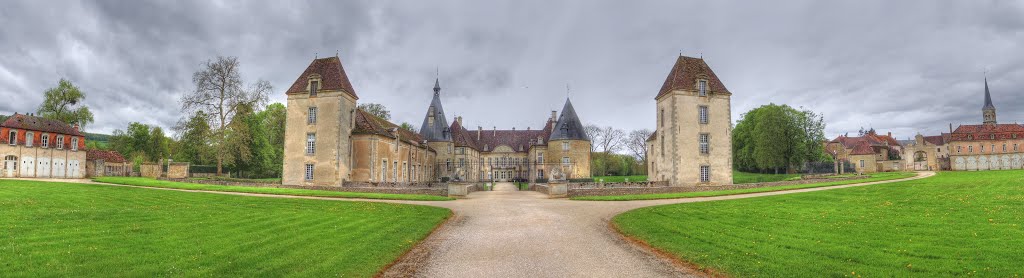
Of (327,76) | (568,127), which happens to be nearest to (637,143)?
(568,127)

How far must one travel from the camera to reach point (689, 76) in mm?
36062

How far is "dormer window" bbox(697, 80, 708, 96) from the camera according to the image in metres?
35.8

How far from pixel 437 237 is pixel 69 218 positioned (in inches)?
319

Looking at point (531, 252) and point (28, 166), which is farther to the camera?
point (28, 166)

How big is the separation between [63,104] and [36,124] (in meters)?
15.0

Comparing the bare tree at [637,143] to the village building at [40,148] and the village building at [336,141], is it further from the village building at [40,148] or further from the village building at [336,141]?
the village building at [40,148]

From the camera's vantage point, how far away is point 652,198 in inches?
887

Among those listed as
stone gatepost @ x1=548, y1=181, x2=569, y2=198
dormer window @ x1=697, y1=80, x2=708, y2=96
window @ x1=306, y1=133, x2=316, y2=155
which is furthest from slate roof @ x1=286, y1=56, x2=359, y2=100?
dormer window @ x1=697, y1=80, x2=708, y2=96

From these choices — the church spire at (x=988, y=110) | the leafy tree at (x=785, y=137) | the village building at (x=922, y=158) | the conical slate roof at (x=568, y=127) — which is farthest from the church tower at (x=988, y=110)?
the conical slate roof at (x=568, y=127)

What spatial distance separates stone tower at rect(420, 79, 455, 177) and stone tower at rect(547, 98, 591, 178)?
38.1ft

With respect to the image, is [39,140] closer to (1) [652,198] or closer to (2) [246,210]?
(2) [246,210]

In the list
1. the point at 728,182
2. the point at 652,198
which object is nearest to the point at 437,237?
the point at 652,198

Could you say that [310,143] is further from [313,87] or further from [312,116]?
[313,87]

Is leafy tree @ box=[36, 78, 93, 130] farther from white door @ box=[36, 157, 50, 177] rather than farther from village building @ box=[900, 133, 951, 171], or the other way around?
village building @ box=[900, 133, 951, 171]
